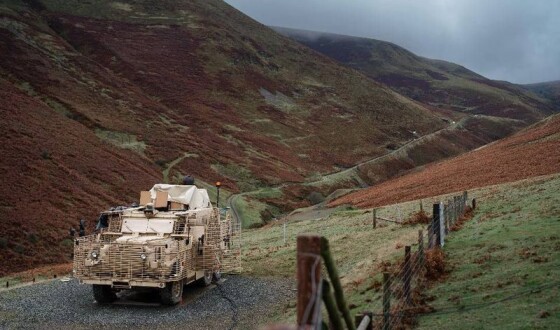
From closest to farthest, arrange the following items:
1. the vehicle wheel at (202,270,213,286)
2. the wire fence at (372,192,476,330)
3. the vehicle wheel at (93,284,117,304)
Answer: the wire fence at (372,192,476,330) < the vehicle wheel at (93,284,117,304) < the vehicle wheel at (202,270,213,286)

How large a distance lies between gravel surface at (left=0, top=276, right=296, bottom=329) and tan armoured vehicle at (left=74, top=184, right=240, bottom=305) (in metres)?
0.79

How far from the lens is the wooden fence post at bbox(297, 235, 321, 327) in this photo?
5465 millimetres

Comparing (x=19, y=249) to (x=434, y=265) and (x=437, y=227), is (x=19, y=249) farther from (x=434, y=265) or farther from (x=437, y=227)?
(x=434, y=265)

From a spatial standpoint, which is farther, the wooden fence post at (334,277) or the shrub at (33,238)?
the shrub at (33,238)

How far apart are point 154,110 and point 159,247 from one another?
7159 centimetres

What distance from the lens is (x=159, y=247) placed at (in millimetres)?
18828

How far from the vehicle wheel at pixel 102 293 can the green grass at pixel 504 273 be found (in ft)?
40.3

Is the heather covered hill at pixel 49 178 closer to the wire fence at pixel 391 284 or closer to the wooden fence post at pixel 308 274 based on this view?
the wire fence at pixel 391 284

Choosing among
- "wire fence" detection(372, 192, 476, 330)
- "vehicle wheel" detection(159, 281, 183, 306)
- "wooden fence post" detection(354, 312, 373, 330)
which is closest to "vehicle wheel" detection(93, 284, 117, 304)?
"vehicle wheel" detection(159, 281, 183, 306)

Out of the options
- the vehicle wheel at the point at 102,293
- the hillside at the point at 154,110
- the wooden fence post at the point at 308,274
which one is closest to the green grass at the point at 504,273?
the wooden fence post at the point at 308,274

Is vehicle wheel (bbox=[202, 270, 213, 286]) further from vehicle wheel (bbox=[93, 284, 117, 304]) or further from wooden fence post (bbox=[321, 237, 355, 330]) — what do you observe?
wooden fence post (bbox=[321, 237, 355, 330])

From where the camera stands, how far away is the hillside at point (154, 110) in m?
43.7

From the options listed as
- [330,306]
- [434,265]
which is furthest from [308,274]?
[434,265]

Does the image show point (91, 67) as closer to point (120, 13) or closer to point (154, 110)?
point (154, 110)
